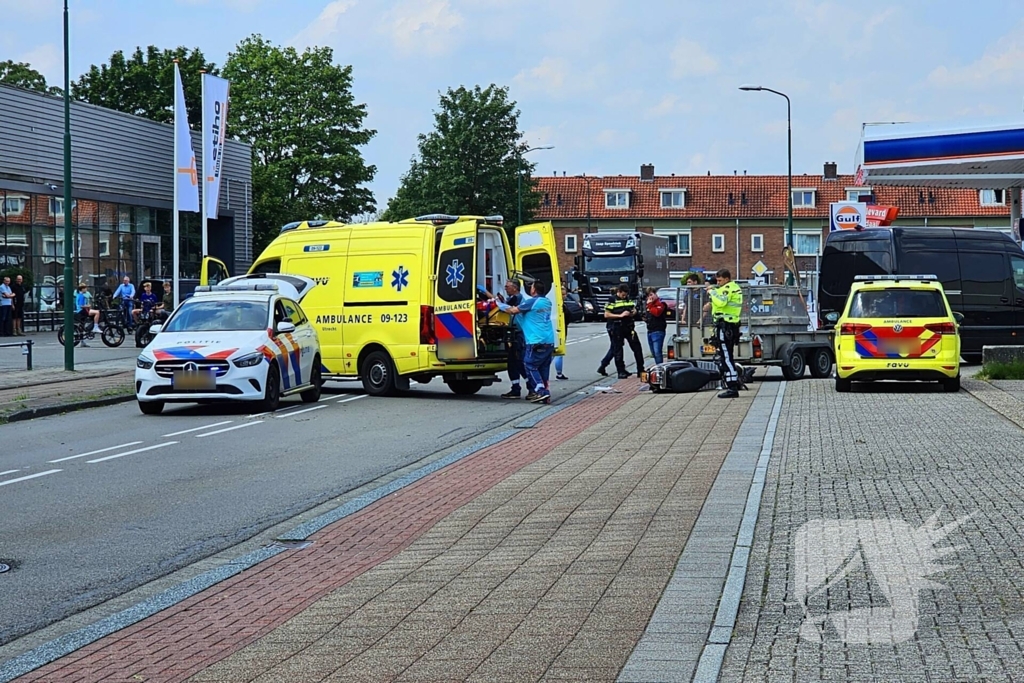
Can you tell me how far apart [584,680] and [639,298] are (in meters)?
50.0

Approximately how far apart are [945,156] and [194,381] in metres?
21.5

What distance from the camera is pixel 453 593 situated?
7250 millimetres

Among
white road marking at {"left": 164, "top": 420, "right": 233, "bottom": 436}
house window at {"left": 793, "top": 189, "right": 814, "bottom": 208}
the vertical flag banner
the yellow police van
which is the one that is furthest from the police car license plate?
house window at {"left": 793, "top": 189, "right": 814, "bottom": 208}

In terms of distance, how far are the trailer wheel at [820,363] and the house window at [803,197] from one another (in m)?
73.9

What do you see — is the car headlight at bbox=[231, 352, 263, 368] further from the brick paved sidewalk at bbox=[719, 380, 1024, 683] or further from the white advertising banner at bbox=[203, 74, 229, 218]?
the white advertising banner at bbox=[203, 74, 229, 218]

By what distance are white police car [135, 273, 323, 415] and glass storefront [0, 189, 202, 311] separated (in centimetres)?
2035

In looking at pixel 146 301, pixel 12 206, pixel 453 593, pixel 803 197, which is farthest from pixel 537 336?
pixel 803 197

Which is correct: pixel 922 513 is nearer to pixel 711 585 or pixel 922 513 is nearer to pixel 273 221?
pixel 711 585

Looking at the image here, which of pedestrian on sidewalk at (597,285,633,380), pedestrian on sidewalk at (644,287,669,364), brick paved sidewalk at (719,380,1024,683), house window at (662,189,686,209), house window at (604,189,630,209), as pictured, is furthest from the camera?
house window at (604,189,630,209)

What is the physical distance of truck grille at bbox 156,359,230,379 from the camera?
18.0 metres

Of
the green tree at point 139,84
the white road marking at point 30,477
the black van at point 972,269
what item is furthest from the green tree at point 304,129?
the white road marking at point 30,477

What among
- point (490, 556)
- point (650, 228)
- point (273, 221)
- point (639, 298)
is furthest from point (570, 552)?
point (650, 228)

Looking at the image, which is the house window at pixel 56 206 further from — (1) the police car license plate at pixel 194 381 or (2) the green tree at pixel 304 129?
(2) the green tree at pixel 304 129

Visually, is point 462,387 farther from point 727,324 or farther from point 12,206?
point 12,206
